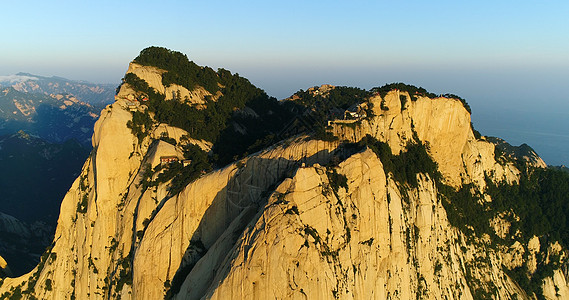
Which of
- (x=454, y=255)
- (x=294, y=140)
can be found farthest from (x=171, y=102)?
(x=454, y=255)

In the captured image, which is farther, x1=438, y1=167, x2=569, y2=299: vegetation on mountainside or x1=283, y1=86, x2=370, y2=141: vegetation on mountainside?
x1=283, y1=86, x2=370, y2=141: vegetation on mountainside

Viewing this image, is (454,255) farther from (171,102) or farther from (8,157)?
(8,157)

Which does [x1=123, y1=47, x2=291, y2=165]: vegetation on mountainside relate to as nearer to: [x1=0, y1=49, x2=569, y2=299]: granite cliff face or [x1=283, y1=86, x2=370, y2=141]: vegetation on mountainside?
[x1=0, y1=49, x2=569, y2=299]: granite cliff face

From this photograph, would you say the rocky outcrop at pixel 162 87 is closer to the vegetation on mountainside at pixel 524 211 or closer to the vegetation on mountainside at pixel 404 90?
the vegetation on mountainside at pixel 404 90

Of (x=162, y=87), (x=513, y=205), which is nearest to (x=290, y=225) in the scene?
(x=513, y=205)

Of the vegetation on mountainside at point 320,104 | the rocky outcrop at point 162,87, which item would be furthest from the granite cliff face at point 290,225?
the vegetation on mountainside at point 320,104

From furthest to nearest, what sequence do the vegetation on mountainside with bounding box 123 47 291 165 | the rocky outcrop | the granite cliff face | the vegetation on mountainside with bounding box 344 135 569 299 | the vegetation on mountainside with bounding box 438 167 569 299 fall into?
1. the rocky outcrop
2. the vegetation on mountainside with bounding box 123 47 291 165
3. the vegetation on mountainside with bounding box 438 167 569 299
4. the vegetation on mountainside with bounding box 344 135 569 299
5. the granite cliff face

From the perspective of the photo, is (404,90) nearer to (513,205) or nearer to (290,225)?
(513,205)

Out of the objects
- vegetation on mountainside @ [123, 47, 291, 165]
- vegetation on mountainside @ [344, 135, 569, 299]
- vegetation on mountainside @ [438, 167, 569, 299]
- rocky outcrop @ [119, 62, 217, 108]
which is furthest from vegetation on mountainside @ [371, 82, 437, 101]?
rocky outcrop @ [119, 62, 217, 108]

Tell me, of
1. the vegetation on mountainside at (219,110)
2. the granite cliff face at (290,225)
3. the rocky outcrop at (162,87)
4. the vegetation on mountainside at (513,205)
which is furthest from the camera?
the rocky outcrop at (162,87)
